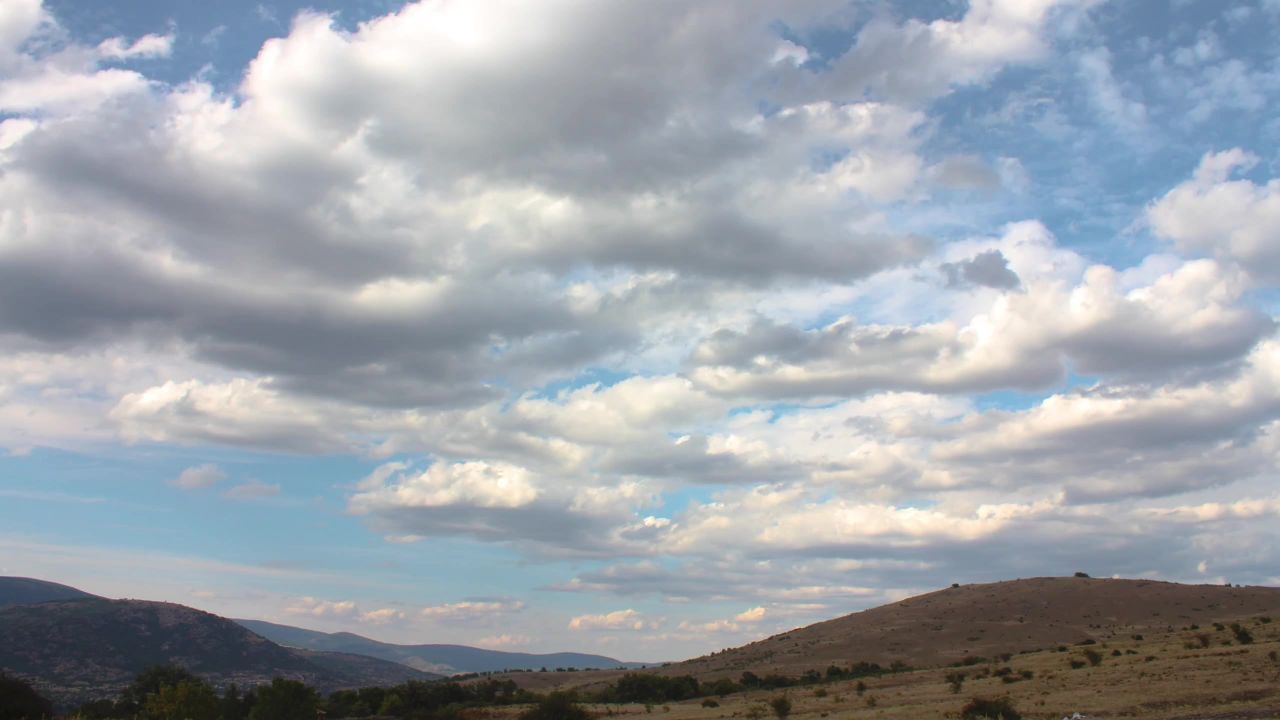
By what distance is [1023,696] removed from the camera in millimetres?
53031

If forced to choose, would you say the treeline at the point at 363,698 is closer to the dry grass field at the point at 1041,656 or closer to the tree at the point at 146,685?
the tree at the point at 146,685

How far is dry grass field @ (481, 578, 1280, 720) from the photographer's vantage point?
4878cm

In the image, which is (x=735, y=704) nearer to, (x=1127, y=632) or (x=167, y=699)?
(x=167, y=699)

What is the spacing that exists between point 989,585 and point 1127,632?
201 ft

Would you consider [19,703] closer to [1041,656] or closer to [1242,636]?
[1041,656]

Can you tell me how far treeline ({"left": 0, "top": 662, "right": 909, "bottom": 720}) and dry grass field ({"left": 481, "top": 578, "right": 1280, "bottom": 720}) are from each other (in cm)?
809

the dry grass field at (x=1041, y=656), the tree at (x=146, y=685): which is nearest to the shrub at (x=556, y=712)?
the dry grass field at (x=1041, y=656)

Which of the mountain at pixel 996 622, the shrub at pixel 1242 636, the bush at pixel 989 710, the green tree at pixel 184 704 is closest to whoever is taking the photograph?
the bush at pixel 989 710

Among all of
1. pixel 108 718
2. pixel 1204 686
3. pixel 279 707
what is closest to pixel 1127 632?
pixel 1204 686

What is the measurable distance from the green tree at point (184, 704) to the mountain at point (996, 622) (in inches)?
2604

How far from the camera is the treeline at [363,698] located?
248 ft

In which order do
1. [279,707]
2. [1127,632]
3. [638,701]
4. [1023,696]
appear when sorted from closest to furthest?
[1023,696] → [279,707] → [638,701] → [1127,632]

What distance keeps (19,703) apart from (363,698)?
105 ft

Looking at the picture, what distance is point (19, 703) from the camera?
79.1 m
